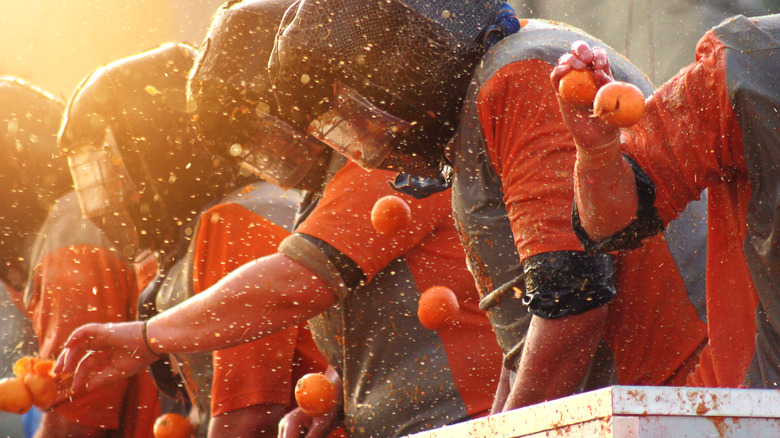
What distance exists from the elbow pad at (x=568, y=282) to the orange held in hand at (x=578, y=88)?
392mm

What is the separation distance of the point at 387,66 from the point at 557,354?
2.42 feet

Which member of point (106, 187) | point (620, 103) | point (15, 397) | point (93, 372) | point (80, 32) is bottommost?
point (80, 32)

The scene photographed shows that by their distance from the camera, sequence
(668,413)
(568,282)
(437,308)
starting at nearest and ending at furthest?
(668,413) < (568,282) < (437,308)

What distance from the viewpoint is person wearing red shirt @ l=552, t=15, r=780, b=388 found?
56.9 inches

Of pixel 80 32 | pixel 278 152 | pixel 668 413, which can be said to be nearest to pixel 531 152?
pixel 668 413

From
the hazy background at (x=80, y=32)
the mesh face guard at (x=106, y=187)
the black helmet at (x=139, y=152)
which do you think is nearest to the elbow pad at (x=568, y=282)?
the black helmet at (x=139, y=152)

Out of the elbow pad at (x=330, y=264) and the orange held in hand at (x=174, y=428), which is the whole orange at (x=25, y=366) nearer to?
the orange held in hand at (x=174, y=428)

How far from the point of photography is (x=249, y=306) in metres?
2.66

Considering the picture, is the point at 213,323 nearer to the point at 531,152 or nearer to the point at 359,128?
the point at 359,128

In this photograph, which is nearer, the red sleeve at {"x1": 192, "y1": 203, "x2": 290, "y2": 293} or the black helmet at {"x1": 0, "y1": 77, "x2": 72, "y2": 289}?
the red sleeve at {"x1": 192, "y1": 203, "x2": 290, "y2": 293}

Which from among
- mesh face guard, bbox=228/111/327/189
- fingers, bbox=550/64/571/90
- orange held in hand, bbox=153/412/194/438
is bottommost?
orange held in hand, bbox=153/412/194/438

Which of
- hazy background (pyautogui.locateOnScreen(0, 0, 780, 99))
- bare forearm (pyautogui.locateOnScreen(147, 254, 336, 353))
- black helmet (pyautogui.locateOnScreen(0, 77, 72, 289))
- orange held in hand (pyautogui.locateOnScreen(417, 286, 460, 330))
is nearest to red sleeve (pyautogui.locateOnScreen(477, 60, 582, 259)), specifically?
orange held in hand (pyautogui.locateOnScreen(417, 286, 460, 330))

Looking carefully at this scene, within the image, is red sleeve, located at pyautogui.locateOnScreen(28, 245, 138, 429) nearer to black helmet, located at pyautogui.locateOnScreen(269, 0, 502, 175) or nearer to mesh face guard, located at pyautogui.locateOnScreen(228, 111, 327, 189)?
mesh face guard, located at pyautogui.locateOnScreen(228, 111, 327, 189)

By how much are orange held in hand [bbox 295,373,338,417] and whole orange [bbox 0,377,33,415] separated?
3.03 ft
